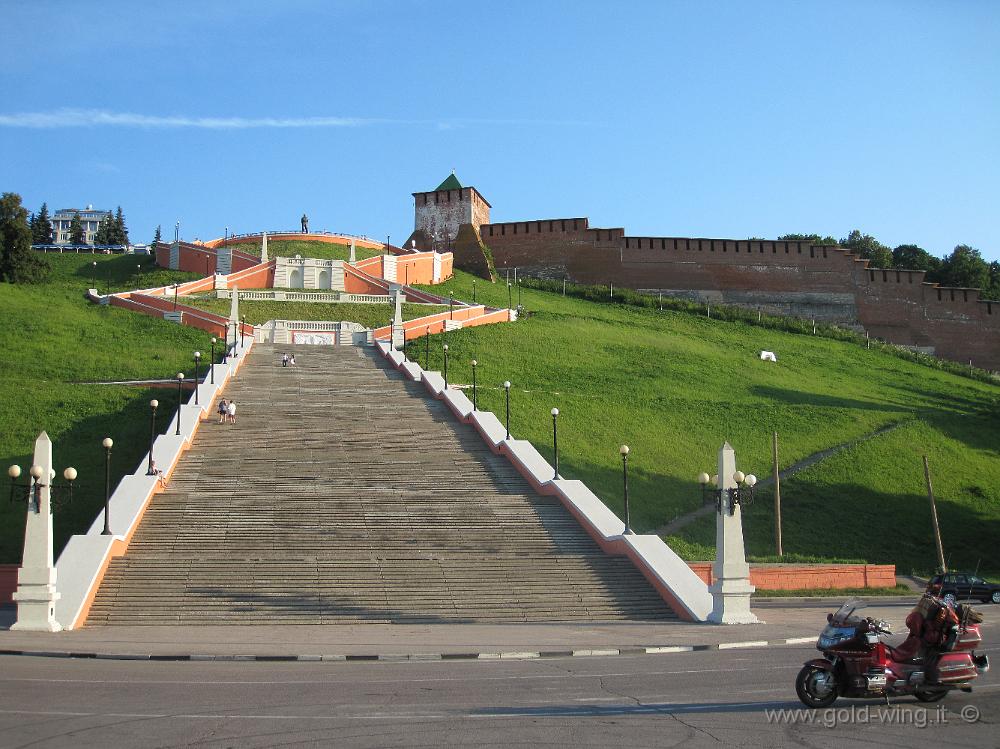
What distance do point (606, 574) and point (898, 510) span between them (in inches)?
532

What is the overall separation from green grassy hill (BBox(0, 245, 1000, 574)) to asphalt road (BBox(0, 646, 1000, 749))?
432 inches

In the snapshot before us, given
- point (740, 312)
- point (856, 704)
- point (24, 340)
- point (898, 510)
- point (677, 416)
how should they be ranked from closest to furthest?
point (856, 704) < point (898, 510) < point (677, 416) < point (24, 340) < point (740, 312)

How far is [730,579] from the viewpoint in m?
16.4

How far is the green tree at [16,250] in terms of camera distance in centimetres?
5456

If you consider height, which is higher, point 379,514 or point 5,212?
point 5,212

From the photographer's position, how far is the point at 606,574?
58.7 ft

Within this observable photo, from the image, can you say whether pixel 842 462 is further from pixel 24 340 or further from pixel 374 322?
pixel 24 340

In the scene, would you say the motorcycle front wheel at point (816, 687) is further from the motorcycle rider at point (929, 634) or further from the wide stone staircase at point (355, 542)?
the wide stone staircase at point (355, 542)

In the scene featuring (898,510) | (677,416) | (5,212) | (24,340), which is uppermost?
(5,212)

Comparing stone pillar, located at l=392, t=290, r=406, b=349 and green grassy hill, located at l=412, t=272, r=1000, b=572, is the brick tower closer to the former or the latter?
green grassy hill, located at l=412, t=272, r=1000, b=572

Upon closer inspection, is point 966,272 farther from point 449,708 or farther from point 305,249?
point 449,708

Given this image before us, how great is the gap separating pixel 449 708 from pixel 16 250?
52.4m

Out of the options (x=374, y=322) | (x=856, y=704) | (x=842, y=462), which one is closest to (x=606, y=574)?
(x=856, y=704)

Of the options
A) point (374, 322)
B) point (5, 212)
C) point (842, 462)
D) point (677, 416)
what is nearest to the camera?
point (842, 462)
